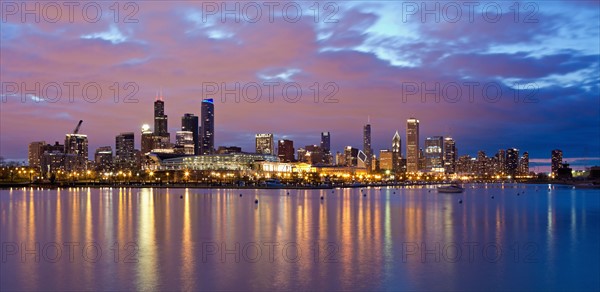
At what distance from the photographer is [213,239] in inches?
1299

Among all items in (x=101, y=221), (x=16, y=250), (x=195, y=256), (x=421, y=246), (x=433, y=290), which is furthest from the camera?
(x=101, y=221)

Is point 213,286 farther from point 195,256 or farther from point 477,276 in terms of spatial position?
point 477,276

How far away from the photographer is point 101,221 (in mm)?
44312

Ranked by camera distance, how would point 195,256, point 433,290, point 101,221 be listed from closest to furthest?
point 433,290 → point 195,256 → point 101,221

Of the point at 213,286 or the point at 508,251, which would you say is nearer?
the point at 213,286

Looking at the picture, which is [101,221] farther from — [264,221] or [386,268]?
[386,268]

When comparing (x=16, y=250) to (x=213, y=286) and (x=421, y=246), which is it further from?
(x=421, y=246)

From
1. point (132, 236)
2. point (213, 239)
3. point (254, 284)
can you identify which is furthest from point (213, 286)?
point (132, 236)

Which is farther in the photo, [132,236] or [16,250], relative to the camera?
[132,236]

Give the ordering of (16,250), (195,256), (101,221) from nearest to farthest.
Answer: (195,256) → (16,250) → (101,221)

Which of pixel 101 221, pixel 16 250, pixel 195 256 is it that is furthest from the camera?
pixel 101 221

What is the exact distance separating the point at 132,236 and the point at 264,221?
45.6ft

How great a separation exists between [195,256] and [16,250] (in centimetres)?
997

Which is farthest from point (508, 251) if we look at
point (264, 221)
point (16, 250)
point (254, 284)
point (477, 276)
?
point (16, 250)
